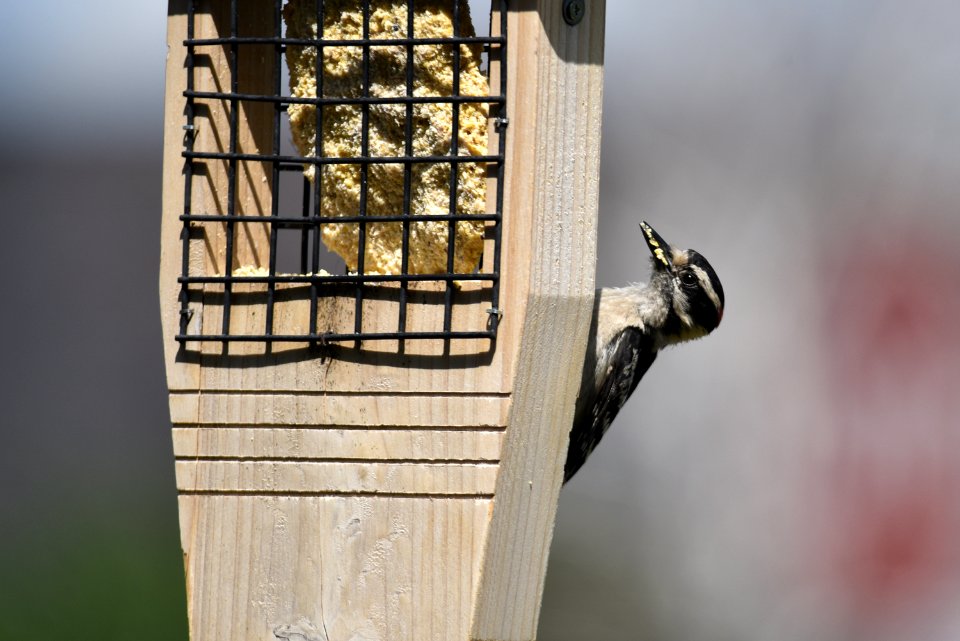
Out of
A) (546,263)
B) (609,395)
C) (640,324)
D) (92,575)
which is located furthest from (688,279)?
(92,575)

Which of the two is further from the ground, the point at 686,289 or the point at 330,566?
the point at 686,289

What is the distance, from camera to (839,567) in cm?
577

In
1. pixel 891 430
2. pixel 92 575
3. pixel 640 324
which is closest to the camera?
pixel 640 324

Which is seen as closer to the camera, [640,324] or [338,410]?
[338,410]

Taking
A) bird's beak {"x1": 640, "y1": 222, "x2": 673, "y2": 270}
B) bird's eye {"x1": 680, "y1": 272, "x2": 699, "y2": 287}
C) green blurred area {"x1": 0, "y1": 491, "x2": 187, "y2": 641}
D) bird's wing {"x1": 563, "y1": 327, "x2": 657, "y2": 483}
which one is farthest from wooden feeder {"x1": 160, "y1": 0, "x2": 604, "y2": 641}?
green blurred area {"x1": 0, "y1": 491, "x2": 187, "y2": 641}

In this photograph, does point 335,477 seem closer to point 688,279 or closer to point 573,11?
point 573,11

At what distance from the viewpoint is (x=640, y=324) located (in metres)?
3.95

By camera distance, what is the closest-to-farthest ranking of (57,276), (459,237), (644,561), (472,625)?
1. (472,625)
2. (459,237)
3. (644,561)
4. (57,276)

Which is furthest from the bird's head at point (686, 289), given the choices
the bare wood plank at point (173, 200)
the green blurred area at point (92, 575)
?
the green blurred area at point (92, 575)

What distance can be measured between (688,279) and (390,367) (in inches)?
79.9

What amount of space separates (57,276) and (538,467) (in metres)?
5.19

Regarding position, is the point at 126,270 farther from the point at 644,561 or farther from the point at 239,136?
the point at 239,136

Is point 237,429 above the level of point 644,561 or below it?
above

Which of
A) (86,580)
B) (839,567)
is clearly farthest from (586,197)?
(86,580)
